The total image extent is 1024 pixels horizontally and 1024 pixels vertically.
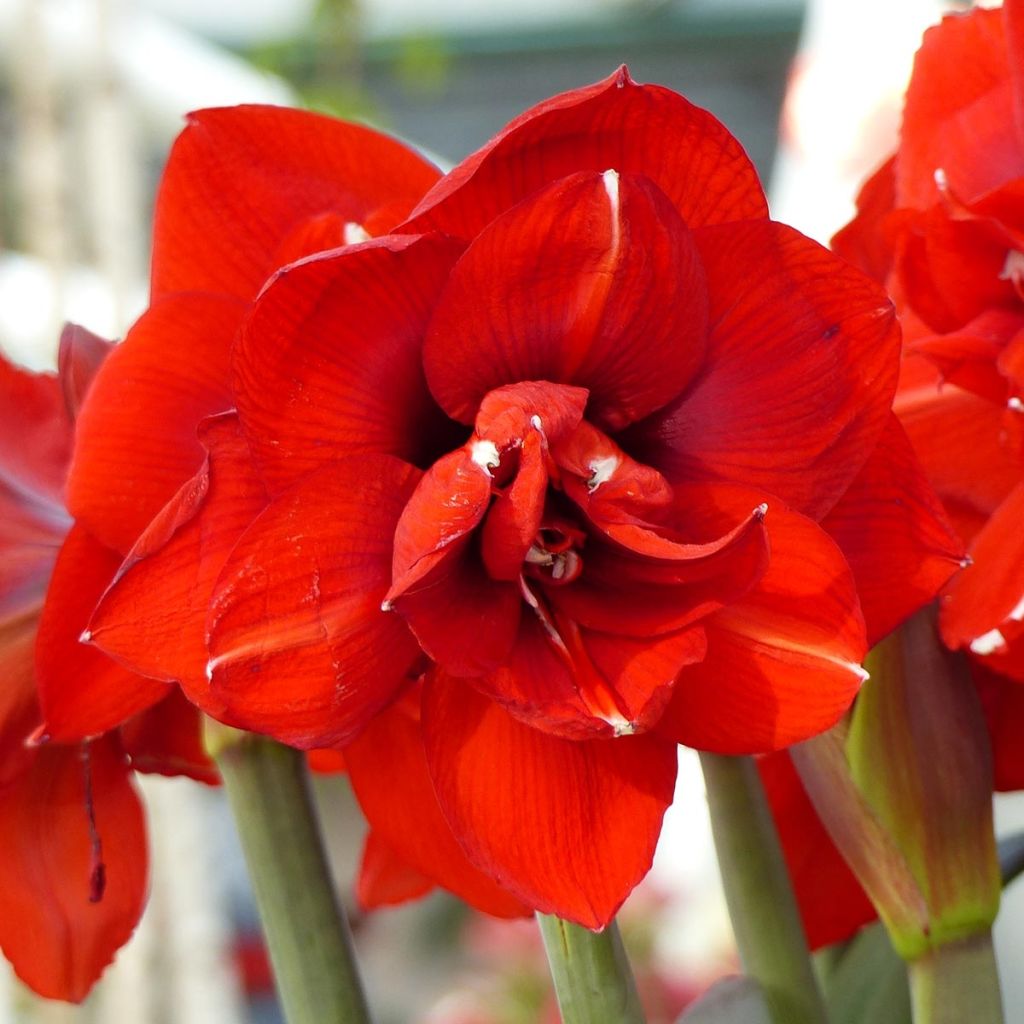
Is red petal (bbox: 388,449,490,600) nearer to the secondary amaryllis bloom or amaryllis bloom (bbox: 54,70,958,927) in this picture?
amaryllis bloom (bbox: 54,70,958,927)

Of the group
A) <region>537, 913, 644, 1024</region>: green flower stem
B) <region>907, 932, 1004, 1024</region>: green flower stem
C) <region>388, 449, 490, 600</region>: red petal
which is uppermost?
<region>388, 449, 490, 600</region>: red petal

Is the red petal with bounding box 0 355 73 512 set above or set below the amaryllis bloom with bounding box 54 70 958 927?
above

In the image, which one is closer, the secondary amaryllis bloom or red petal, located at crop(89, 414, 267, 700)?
red petal, located at crop(89, 414, 267, 700)

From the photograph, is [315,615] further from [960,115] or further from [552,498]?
[960,115]

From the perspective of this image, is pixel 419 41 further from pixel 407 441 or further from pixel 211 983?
pixel 407 441

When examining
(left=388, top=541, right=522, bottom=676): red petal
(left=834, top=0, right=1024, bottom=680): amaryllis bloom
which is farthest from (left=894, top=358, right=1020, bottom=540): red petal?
(left=388, top=541, right=522, bottom=676): red petal

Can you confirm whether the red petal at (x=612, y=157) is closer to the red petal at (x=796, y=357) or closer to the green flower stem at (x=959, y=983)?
the red petal at (x=796, y=357)

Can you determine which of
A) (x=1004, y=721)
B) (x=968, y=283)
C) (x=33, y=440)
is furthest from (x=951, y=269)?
(x=33, y=440)
